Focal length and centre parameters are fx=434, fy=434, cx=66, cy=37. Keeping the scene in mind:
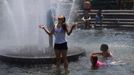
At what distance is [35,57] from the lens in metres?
13.5

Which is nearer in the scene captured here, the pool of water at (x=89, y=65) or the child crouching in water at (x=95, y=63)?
the pool of water at (x=89, y=65)

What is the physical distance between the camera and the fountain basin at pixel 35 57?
13.4m

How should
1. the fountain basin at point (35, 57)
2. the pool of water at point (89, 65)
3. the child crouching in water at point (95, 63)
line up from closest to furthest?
the pool of water at point (89, 65) < the child crouching in water at point (95, 63) < the fountain basin at point (35, 57)

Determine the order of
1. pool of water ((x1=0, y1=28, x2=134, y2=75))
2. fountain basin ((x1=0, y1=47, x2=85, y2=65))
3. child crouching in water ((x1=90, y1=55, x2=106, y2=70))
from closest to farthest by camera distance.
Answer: pool of water ((x1=0, y1=28, x2=134, y2=75))
child crouching in water ((x1=90, y1=55, x2=106, y2=70))
fountain basin ((x1=0, y1=47, x2=85, y2=65))

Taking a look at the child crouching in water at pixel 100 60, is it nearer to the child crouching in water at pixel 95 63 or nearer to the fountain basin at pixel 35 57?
the child crouching in water at pixel 95 63

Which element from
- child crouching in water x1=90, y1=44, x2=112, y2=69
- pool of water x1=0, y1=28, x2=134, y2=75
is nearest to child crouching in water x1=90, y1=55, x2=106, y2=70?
child crouching in water x1=90, y1=44, x2=112, y2=69

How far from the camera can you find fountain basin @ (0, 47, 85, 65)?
43.9 ft

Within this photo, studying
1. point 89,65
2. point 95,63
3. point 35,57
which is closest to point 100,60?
point 89,65

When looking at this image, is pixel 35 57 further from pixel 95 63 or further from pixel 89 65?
pixel 95 63

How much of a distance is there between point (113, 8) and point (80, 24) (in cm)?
477

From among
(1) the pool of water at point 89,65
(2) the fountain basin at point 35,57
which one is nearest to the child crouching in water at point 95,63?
(1) the pool of water at point 89,65

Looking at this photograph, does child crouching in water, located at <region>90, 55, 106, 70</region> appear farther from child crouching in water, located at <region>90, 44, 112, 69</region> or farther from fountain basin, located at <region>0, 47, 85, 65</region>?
fountain basin, located at <region>0, 47, 85, 65</region>

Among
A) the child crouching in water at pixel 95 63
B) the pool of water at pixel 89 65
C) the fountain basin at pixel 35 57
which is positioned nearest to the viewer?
the pool of water at pixel 89 65

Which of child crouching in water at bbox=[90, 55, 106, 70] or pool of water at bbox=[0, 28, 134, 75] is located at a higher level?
child crouching in water at bbox=[90, 55, 106, 70]
